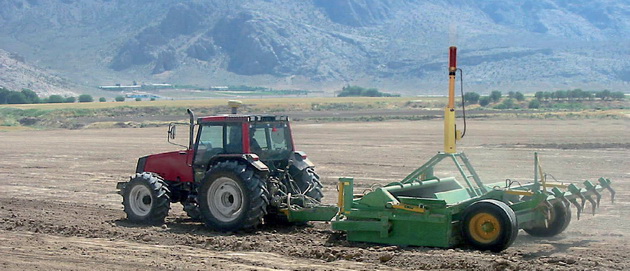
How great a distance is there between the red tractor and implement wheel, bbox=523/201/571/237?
2.97 meters

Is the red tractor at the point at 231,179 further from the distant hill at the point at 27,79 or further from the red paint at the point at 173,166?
the distant hill at the point at 27,79

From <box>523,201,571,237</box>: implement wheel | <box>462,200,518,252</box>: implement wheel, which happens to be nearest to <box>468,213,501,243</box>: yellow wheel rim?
<box>462,200,518,252</box>: implement wheel

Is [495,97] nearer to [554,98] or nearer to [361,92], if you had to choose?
[554,98]

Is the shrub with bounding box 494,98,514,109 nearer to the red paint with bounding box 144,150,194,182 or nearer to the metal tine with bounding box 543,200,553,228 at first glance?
the red paint with bounding box 144,150,194,182

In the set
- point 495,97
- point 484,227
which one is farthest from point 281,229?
point 495,97

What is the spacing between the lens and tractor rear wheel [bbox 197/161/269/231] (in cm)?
1253

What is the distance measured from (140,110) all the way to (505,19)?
121m

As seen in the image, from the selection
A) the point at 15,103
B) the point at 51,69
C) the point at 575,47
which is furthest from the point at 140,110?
the point at 51,69

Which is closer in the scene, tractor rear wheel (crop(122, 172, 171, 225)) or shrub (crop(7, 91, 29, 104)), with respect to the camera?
tractor rear wheel (crop(122, 172, 171, 225))

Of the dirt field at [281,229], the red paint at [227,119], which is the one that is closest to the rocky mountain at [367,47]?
the dirt field at [281,229]

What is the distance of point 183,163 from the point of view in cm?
1400

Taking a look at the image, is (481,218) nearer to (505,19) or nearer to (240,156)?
(240,156)

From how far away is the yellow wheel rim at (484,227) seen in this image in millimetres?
10797

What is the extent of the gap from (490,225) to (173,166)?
18.4 feet
